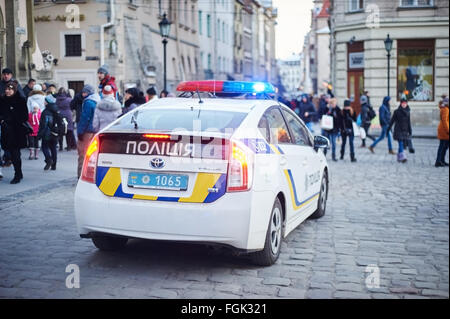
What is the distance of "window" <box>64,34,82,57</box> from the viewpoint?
103 ft

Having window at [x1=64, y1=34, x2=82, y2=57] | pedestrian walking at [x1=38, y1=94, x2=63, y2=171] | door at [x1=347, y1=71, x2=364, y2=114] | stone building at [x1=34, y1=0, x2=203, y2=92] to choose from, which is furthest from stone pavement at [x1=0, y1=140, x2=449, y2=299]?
door at [x1=347, y1=71, x2=364, y2=114]

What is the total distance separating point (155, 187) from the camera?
19.6 feet

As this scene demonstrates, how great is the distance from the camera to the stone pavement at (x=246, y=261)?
5.50m

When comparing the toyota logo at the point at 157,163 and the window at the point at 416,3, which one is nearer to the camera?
the toyota logo at the point at 157,163

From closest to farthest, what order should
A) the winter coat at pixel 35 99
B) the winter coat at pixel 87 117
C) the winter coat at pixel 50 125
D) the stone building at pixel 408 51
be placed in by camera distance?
the winter coat at pixel 87 117, the winter coat at pixel 50 125, the winter coat at pixel 35 99, the stone building at pixel 408 51

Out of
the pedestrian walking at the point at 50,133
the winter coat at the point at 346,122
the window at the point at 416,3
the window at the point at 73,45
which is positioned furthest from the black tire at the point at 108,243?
the window at the point at 416,3

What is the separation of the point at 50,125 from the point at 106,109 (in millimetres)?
2657

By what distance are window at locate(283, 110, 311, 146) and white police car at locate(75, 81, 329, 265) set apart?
104 centimetres

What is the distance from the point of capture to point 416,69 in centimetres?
3406

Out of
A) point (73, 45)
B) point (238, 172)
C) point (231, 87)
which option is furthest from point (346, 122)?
point (73, 45)

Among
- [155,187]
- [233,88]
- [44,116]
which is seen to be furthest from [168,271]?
[44,116]

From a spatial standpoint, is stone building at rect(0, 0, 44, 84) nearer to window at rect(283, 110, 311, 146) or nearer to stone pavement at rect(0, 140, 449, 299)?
stone pavement at rect(0, 140, 449, 299)

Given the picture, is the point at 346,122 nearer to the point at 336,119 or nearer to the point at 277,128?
the point at 336,119

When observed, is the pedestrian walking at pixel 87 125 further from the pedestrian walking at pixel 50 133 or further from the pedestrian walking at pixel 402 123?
the pedestrian walking at pixel 402 123
